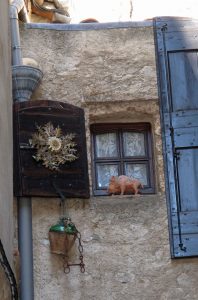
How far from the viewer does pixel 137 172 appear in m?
6.60

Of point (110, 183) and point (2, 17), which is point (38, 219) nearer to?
point (110, 183)

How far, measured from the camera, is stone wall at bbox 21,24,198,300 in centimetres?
603

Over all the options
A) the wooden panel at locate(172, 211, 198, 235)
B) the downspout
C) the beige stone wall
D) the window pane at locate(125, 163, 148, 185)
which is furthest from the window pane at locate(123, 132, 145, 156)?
the beige stone wall

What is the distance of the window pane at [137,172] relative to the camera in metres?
6.59

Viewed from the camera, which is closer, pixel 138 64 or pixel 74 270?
pixel 74 270

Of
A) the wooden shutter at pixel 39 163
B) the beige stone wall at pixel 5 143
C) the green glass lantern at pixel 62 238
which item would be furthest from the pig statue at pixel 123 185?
the beige stone wall at pixel 5 143

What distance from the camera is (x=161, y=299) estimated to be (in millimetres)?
6027

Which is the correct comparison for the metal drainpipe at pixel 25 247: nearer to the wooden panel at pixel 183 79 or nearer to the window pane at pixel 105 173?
the window pane at pixel 105 173

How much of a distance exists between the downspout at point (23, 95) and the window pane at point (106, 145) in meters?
0.74

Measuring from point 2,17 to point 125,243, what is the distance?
79.7 inches

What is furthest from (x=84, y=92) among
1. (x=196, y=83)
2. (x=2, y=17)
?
(x=2, y=17)

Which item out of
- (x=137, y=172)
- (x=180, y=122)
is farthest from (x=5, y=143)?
(x=180, y=122)

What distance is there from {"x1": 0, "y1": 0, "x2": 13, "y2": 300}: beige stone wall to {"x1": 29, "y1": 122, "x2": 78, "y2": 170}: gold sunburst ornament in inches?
24.4

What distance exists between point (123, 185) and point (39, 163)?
28.4 inches
